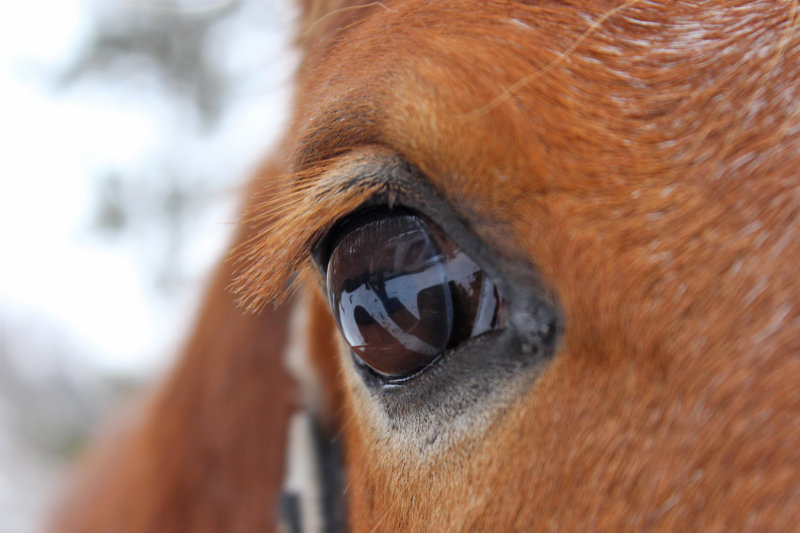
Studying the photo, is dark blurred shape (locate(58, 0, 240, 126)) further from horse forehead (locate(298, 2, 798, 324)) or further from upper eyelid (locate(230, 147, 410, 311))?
horse forehead (locate(298, 2, 798, 324))

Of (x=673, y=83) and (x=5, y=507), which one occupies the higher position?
(x=673, y=83)

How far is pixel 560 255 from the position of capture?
31.2 inches

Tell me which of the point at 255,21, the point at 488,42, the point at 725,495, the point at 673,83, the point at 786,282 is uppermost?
the point at 255,21

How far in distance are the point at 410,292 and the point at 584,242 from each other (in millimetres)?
234

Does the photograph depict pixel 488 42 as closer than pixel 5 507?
Yes

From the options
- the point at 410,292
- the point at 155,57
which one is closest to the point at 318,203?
the point at 410,292

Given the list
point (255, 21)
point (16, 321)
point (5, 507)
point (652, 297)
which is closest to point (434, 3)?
point (652, 297)

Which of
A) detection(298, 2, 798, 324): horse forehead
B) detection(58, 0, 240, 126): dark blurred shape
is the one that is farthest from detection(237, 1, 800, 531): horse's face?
detection(58, 0, 240, 126): dark blurred shape

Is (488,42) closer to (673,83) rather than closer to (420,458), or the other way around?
(673,83)

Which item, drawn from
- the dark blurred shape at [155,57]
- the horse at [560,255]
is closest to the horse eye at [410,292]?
the horse at [560,255]

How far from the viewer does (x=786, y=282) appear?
670mm

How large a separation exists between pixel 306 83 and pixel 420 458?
0.66m

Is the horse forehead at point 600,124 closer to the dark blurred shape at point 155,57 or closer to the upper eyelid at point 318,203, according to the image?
the upper eyelid at point 318,203

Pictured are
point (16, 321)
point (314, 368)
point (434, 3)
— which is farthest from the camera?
point (16, 321)
